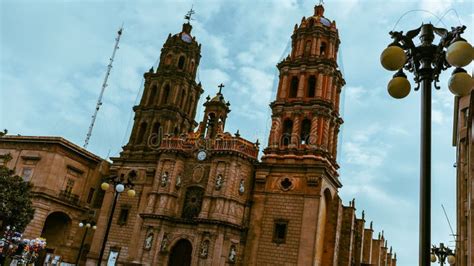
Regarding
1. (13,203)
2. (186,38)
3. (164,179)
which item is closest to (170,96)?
(186,38)

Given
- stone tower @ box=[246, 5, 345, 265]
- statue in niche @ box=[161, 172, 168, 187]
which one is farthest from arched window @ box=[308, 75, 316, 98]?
statue in niche @ box=[161, 172, 168, 187]

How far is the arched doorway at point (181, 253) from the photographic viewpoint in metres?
31.9

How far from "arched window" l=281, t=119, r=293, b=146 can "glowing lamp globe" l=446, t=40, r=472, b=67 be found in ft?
92.0

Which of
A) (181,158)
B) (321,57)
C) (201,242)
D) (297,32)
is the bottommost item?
(201,242)

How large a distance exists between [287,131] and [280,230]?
8140 millimetres

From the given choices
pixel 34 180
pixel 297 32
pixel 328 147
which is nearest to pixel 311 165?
pixel 328 147

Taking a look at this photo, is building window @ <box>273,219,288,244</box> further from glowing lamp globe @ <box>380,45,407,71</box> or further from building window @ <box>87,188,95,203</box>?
glowing lamp globe @ <box>380,45,407,71</box>

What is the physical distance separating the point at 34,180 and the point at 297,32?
2588 centimetres

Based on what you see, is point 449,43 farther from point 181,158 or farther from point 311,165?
point 181,158

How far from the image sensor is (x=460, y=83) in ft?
21.4

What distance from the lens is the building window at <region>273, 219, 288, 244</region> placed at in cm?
3072

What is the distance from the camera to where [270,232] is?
102 feet

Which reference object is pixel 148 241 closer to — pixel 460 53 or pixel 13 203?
pixel 13 203

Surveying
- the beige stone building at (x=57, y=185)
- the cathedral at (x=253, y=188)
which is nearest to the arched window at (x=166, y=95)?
the cathedral at (x=253, y=188)
